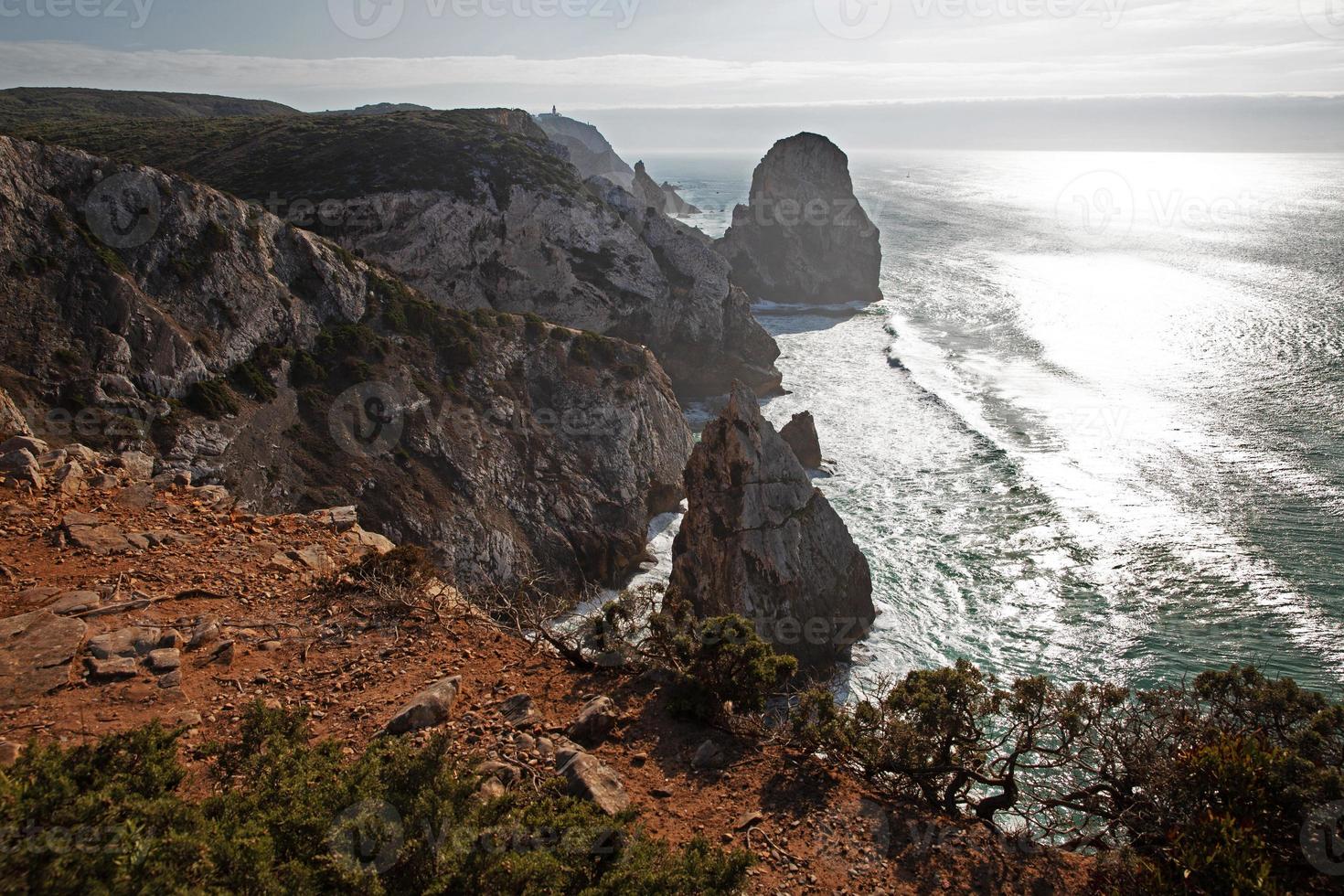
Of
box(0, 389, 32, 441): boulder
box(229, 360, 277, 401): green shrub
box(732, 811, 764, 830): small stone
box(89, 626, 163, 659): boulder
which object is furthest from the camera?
box(229, 360, 277, 401): green shrub

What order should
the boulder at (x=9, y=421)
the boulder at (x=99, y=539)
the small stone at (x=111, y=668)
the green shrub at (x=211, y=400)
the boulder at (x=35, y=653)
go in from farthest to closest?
the green shrub at (x=211, y=400), the boulder at (x=9, y=421), the boulder at (x=99, y=539), the small stone at (x=111, y=668), the boulder at (x=35, y=653)

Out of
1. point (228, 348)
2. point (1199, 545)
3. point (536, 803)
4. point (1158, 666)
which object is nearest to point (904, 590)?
point (1158, 666)

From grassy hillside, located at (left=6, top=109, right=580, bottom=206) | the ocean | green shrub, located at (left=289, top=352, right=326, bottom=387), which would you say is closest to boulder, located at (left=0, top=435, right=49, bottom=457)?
green shrub, located at (left=289, top=352, right=326, bottom=387)

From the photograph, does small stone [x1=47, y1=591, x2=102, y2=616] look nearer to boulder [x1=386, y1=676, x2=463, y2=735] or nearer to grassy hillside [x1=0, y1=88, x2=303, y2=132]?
boulder [x1=386, y1=676, x2=463, y2=735]

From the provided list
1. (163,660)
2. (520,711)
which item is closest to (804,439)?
(520,711)

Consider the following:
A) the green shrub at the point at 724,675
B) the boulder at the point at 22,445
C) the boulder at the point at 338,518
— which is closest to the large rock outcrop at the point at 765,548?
the boulder at the point at 338,518

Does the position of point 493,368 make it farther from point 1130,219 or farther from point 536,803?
point 1130,219

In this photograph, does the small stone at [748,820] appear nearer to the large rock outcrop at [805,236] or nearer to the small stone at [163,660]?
the small stone at [163,660]
